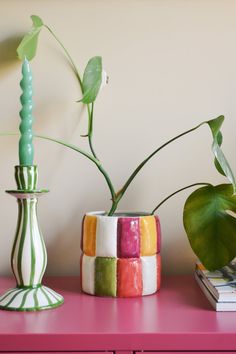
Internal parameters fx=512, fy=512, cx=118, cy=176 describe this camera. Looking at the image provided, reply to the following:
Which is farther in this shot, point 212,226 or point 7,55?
point 7,55

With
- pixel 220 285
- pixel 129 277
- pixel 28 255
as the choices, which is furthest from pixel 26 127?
pixel 220 285

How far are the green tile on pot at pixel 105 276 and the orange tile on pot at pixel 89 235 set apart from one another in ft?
0.08

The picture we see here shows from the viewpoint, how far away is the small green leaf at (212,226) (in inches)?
38.0

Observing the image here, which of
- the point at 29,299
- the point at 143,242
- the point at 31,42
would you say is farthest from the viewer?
the point at 31,42

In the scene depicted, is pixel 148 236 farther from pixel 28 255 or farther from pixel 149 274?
pixel 28 255

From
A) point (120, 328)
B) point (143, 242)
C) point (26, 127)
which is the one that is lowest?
point (120, 328)

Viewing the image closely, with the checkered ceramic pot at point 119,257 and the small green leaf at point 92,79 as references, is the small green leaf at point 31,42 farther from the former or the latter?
the checkered ceramic pot at point 119,257

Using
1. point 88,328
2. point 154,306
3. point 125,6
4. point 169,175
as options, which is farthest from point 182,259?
point 125,6

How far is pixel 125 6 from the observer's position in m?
1.16

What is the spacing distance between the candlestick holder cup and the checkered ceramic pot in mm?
91

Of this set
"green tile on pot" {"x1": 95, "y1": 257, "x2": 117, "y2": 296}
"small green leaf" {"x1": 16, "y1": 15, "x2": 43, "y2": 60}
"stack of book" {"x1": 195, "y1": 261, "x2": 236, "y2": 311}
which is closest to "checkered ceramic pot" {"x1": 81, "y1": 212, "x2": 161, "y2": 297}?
"green tile on pot" {"x1": 95, "y1": 257, "x2": 117, "y2": 296}

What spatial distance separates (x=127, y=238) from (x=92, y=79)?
0.34 meters

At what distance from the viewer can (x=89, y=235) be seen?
0.97 meters

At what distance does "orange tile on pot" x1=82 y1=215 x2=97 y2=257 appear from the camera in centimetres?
96
